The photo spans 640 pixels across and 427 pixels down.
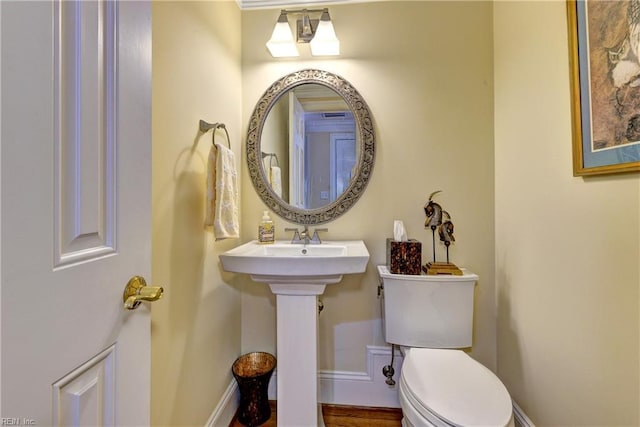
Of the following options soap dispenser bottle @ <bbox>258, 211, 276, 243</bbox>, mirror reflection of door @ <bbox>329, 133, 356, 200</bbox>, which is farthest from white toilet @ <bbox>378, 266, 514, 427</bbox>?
soap dispenser bottle @ <bbox>258, 211, 276, 243</bbox>

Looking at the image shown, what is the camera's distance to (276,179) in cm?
167

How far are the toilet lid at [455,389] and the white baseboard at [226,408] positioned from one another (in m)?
0.88

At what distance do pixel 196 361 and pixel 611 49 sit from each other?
5.88ft

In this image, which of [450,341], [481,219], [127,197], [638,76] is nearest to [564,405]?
[450,341]

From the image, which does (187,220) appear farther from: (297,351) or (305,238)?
(297,351)

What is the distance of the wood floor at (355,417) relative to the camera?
1475 mm

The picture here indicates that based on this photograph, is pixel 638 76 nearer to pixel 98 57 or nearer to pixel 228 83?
pixel 98 57

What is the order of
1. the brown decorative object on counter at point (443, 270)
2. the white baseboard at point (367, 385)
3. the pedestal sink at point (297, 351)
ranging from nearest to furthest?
the pedestal sink at point (297, 351) < the brown decorative object on counter at point (443, 270) < the white baseboard at point (367, 385)

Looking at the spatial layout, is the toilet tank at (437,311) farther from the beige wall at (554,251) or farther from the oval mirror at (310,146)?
the oval mirror at (310,146)

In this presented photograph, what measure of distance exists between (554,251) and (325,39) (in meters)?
1.45

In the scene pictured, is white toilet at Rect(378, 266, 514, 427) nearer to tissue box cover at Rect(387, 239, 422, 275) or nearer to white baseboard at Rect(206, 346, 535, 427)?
tissue box cover at Rect(387, 239, 422, 275)

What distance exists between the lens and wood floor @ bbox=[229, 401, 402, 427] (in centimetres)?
147

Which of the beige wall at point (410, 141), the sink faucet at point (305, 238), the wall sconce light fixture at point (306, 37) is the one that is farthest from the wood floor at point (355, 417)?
the wall sconce light fixture at point (306, 37)

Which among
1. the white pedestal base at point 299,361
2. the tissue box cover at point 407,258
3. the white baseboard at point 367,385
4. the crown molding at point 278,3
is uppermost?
the crown molding at point 278,3
